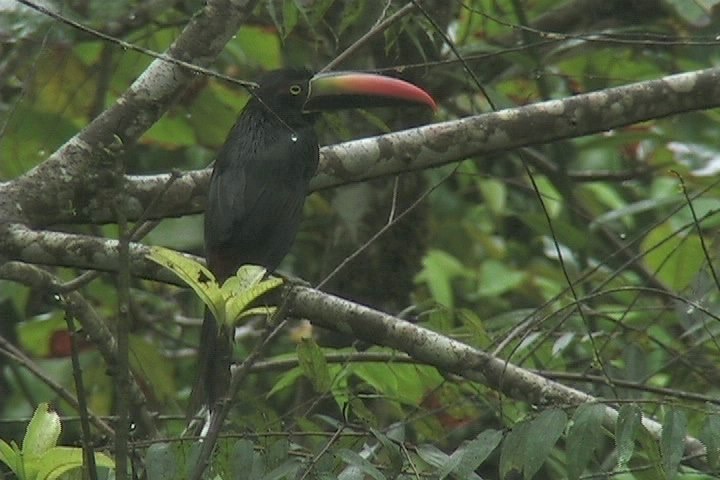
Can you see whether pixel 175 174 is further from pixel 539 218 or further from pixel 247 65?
pixel 247 65

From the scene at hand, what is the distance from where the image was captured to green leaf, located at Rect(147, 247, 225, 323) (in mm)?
2254

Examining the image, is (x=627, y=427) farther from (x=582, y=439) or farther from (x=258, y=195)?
(x=258, y=195)

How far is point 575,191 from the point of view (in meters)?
5.36

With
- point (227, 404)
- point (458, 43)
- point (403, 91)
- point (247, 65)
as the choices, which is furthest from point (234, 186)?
point (227, 404)

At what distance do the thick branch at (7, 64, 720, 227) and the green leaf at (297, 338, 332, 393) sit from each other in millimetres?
663

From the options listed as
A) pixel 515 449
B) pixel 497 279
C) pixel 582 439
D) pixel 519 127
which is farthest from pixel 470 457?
pixel 497 279

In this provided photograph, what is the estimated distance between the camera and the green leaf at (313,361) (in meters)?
2.99

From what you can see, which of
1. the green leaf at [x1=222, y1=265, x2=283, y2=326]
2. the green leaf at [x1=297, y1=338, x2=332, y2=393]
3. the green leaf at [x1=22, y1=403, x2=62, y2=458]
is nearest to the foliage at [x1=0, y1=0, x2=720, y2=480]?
the green leaf at [x1=297, y1=338, x2=332, y2=393]

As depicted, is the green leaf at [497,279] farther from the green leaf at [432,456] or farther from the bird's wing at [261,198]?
the green leaf at [432,456]

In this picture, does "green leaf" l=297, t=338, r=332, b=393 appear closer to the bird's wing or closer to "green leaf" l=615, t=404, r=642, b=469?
"green leaf" l=615, t=404, r=642, b=469

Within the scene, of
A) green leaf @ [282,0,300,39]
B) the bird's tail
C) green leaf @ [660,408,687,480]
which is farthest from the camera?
green leaf @ [282,0,300,39]

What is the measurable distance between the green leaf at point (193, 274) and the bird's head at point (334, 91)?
5.25 ft

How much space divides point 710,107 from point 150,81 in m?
1.42

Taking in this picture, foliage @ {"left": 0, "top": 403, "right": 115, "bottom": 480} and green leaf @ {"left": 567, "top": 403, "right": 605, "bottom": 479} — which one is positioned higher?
foliage @ {"left": 0, "top": 403, "right": 115, "bottom": 480}
